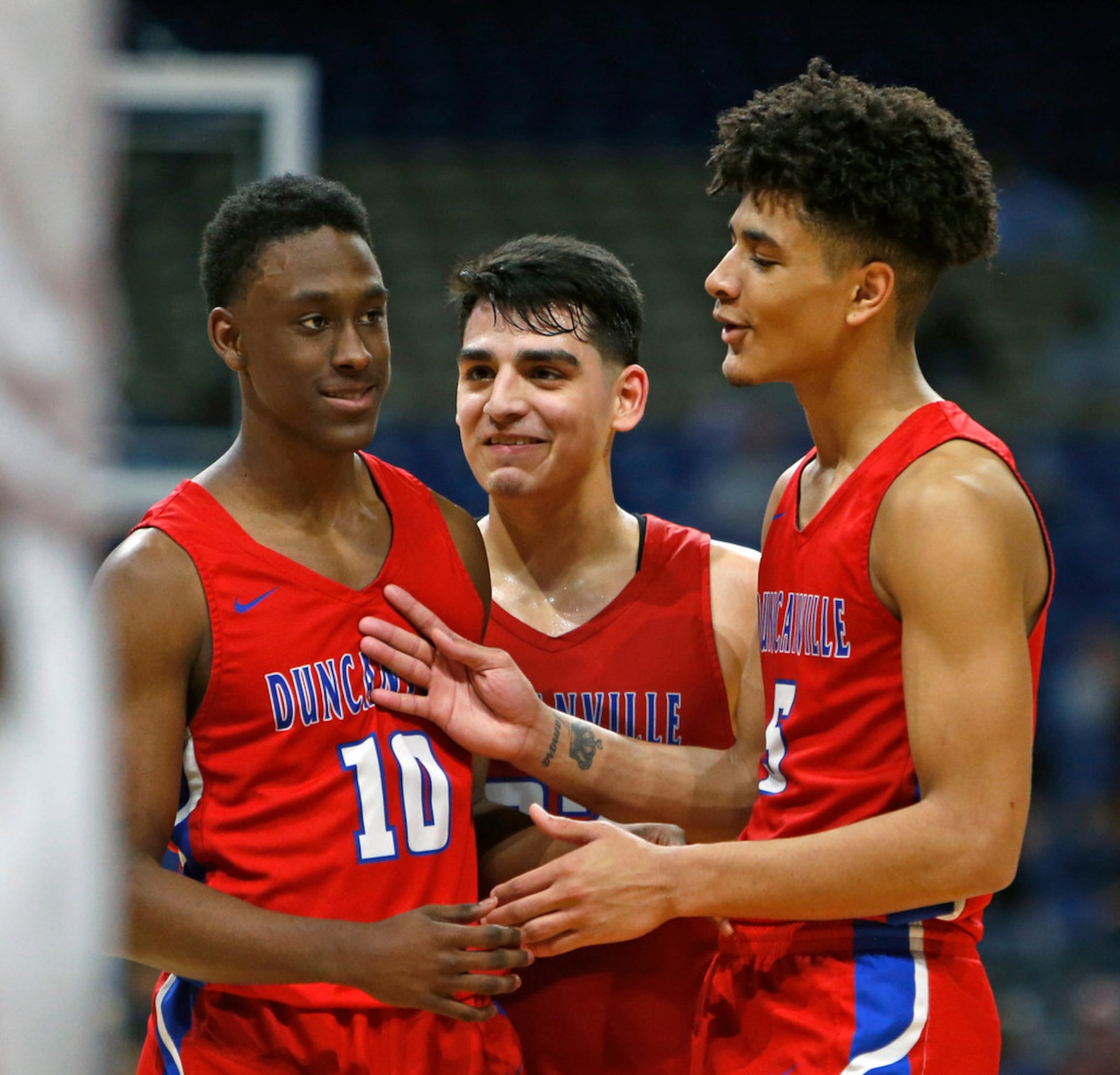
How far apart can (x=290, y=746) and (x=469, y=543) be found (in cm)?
64

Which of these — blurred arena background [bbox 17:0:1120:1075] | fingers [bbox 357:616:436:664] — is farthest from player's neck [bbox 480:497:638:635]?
blurred arena background [bbox 17:0:1120:1075]

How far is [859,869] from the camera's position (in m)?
2.47

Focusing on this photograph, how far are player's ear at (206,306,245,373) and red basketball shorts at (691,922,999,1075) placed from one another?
1.50 meters

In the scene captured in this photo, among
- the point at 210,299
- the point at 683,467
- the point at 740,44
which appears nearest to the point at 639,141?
the point at 740,44

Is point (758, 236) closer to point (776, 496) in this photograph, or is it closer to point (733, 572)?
point (776, 496)

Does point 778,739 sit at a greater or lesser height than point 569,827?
greater

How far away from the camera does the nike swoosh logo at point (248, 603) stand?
2631mm

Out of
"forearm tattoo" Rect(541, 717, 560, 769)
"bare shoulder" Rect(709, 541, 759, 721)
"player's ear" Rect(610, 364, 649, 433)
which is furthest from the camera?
"player's ear" Rect(610, 364, 649, 433)

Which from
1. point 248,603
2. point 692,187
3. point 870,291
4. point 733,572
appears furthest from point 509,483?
point 692,187

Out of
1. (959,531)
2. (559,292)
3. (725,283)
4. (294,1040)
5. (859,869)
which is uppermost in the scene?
(559,292)

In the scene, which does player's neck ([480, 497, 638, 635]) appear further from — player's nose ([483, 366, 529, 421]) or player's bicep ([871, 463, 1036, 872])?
player's bicep ([871, 463, 1036, 872])

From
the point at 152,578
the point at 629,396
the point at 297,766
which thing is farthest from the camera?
the point at 629,396

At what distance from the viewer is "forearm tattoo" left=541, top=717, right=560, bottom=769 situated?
9.99 ft

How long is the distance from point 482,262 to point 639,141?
7.00 meters
